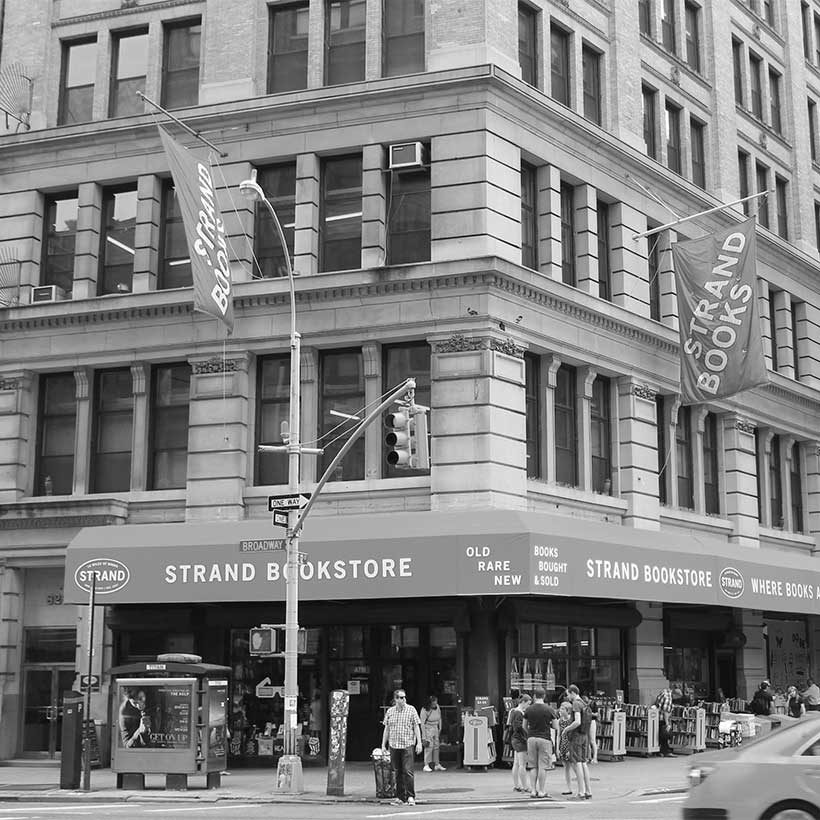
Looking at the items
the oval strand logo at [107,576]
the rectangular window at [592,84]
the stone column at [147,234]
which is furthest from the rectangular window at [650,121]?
the oval strand logo at [107,576]

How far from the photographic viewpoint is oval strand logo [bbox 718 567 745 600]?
3177 cm

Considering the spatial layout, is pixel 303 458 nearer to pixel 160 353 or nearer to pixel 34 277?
pixel 160 353

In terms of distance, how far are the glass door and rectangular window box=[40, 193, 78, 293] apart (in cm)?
947

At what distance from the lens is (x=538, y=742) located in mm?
22562

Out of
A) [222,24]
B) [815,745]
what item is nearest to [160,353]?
[222,24]

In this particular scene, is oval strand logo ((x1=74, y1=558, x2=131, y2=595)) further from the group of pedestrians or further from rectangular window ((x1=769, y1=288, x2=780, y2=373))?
rectangular window ((x1=769, y1=288, x2=780, y2=373))

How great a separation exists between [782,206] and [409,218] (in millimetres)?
19413

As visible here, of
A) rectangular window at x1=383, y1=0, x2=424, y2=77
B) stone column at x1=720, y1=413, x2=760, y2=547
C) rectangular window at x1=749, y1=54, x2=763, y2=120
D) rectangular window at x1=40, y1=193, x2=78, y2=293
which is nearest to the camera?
rectangular window at x1=383, y1=0, x2=424, y2=77

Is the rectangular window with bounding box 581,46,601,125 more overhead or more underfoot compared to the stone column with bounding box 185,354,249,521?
more overhead

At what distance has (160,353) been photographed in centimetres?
3084

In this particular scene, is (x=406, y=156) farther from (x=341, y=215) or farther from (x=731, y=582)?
(x=731, y=582)

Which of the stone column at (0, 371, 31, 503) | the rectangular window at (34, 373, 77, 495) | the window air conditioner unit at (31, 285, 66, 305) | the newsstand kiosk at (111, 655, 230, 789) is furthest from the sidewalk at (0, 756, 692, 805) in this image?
the window air conditioner unit at (31, 285, 66, 305)

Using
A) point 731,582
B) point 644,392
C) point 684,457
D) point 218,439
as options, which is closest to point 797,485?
point 684,457

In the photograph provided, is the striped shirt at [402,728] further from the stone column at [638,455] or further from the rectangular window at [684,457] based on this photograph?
the rectangular window at [684,457]
